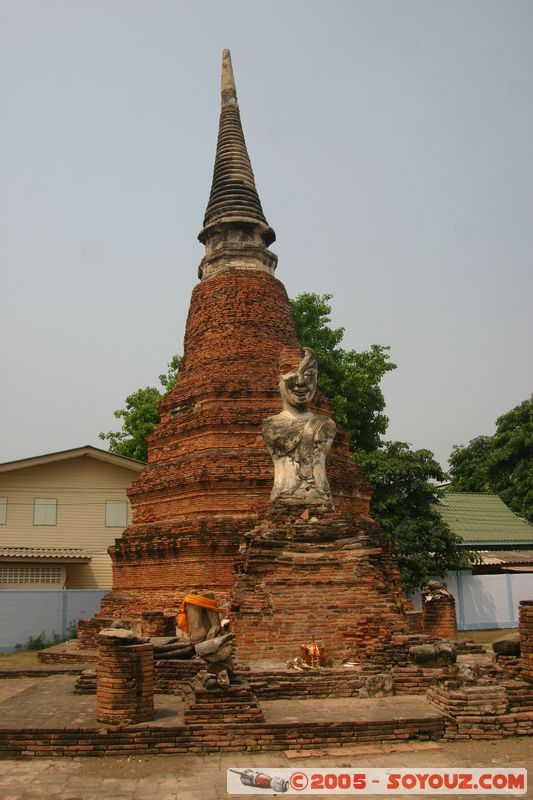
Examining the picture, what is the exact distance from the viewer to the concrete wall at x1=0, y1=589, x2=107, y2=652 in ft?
62.0

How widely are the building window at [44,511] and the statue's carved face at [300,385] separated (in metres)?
12.9

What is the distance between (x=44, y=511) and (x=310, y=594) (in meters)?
14.5

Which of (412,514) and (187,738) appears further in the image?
(412,514)

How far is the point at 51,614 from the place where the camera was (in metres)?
19.5

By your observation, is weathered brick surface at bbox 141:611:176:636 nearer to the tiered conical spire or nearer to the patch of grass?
the patch of grass

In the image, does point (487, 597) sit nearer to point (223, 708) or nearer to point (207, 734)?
point (223, 708)

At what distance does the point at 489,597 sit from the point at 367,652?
1401cm

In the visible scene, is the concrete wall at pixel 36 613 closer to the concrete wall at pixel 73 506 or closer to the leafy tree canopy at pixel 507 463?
the concrete wall at pixel 73 506

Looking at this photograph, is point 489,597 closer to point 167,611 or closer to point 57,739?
point 167,611

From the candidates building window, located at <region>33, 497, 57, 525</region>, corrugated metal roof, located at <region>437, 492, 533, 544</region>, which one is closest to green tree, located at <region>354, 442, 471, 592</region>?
corrugated metal roof, located at <region>437, 492, 533, 544</region>

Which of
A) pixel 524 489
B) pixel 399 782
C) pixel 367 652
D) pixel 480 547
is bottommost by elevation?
pixel 399 782

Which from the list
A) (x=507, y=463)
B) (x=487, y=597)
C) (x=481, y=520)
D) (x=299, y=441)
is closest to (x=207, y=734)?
(x=299, y=441)

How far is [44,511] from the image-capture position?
2353cm

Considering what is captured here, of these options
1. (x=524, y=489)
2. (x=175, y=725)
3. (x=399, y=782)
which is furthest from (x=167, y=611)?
(x=524, y=489)
